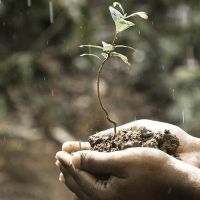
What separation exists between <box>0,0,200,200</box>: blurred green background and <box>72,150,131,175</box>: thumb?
4.41 feet

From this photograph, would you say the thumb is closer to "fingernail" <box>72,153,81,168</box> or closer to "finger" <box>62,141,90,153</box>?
"fingernail" <box>72,153,81,168</box>

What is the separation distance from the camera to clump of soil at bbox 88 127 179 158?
0.95m

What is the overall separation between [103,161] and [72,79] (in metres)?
2.74

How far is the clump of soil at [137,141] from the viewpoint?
3.13 feet

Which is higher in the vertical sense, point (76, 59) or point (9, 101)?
point (76, 59)

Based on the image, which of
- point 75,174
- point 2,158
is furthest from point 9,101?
point 75,174

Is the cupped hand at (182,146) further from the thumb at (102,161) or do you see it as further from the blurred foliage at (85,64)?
the blurred foliage at (85,64)

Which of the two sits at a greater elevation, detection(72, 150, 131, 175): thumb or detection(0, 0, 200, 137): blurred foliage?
detection(0, 0, 200, 137): blurred foliage

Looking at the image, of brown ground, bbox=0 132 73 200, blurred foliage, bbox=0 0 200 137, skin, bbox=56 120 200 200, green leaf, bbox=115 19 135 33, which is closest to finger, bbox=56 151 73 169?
skin, bbox=56 120 200 200

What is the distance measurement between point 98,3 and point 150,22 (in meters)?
0.71

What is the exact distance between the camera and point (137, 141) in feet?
3.13

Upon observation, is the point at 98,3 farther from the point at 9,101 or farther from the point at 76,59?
the point at 9,101

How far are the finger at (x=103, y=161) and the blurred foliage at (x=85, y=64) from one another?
1573 mm

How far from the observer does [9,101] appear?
3008 mm
